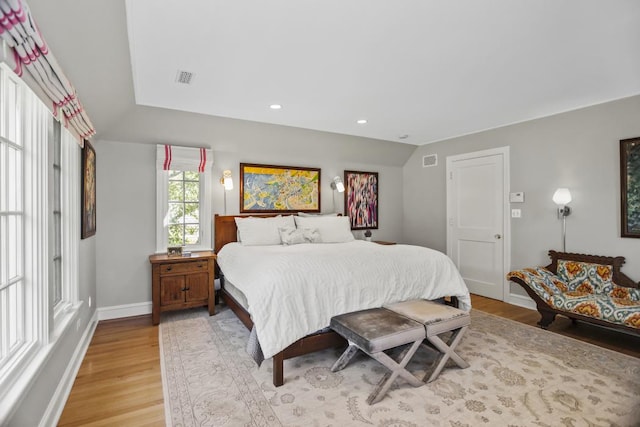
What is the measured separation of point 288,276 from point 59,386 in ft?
5.16

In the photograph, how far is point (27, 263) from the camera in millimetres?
1760

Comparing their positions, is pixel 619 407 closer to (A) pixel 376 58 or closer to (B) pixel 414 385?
(B) pixel 414 385

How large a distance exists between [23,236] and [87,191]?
1.36 metres

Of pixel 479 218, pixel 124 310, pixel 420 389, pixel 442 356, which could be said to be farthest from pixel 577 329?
pixel 124 310

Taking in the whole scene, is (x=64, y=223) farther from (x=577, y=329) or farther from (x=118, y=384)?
(x=577, y=329)

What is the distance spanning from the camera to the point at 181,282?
12.0 feet

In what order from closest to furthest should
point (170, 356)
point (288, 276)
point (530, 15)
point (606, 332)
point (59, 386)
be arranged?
point (530, 15) → point (59, 386) → point (288, 276) → point (170, 356) → point (606, 332)

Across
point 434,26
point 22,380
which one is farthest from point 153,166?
point 434,26

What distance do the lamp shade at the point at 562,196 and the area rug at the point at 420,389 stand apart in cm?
153

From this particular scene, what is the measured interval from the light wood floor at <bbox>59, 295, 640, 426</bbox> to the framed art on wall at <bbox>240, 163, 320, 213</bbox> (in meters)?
A: 1.95

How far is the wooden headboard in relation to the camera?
168 inches

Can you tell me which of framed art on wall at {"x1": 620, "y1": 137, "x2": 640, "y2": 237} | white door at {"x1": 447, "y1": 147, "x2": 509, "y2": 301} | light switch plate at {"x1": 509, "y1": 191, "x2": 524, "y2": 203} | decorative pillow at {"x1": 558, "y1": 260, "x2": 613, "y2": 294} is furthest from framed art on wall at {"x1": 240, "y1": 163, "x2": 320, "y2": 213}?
framed art on wall at {"x1": 620, "y1": 137, "x2": 640, "y2": 237}

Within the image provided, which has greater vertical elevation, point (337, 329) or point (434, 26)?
point (434, 26)

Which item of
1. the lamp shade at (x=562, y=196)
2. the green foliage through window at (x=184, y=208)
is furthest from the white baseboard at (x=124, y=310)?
the lamp shade at (x=562, y=196)
